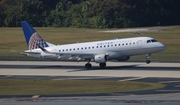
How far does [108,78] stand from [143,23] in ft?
239

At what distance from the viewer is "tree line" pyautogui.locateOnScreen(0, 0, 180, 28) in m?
116

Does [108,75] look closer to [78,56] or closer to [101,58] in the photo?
[101,58]

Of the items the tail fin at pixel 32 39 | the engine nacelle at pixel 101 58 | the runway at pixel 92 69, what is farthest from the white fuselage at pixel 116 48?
the tail fin at pixel 32 39

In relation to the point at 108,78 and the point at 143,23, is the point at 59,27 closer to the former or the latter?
the point at 143,23

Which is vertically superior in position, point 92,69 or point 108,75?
point 108,75

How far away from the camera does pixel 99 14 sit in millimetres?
116312

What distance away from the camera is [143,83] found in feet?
138

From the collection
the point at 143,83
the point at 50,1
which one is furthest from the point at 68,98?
the point at 50,1

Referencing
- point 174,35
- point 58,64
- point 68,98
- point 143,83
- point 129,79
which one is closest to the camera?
point 68,98

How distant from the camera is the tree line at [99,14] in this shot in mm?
115625

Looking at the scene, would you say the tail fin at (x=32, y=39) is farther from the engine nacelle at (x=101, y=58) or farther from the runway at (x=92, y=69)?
the engine nacelle at (x=101, y=58)

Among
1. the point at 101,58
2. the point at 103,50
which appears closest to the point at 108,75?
the point at 101,58

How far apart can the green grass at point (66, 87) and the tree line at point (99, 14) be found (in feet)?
235

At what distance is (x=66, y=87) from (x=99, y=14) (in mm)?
77306
